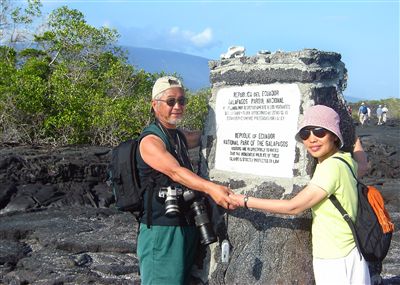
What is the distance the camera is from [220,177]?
161 inches

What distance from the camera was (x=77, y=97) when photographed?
19.1m

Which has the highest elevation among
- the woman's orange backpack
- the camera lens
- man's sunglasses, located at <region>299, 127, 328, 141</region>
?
man's sunglasses, located at <region>299, 127, 328, 141</region>

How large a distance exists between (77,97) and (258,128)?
1589 cm

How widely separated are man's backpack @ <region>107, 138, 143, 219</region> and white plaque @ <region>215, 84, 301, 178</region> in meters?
0.70

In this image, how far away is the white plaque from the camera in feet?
12.0

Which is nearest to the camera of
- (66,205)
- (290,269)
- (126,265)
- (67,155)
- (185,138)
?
(290,269)

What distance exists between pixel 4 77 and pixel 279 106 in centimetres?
1628

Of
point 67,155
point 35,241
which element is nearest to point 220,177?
point 35,241

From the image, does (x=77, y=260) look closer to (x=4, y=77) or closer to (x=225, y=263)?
(x=225, y=263)

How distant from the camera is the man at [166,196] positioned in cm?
343

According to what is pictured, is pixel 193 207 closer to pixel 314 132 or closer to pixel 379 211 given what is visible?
pixel 314 132

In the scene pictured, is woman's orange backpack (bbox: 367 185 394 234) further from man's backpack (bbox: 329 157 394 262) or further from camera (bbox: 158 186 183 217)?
camera (bbox: 158 186 183 217)

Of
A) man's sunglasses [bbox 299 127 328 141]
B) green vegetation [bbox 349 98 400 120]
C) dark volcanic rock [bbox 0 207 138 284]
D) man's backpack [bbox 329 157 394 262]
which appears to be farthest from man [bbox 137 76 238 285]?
green vegetation [bbox 349 98 400 120]

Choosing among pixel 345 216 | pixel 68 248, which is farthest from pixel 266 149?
pixel 68 248
